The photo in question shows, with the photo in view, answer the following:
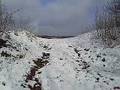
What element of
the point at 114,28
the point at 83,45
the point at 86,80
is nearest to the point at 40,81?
the point at 86,80

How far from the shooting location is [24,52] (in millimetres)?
12664

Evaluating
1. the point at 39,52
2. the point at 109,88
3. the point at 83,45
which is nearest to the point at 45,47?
the point at 39,52

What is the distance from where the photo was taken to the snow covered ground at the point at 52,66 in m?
10.4

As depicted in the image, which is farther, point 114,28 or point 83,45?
point 114,28

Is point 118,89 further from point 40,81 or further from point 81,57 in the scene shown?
point 81,57

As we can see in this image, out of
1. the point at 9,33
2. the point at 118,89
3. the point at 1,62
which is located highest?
the point at 9,33

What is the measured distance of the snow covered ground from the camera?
1041 centimetres

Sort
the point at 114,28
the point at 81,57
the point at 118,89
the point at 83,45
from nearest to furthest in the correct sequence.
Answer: the point at 118,89 → the point at 81,57 → the point at 83,45 → the point at 114,28

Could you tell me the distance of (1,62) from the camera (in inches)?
446

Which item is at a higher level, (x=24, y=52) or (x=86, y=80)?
(x=24, y=52)

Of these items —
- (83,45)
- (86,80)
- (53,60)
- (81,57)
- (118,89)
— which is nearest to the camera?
(118,89)

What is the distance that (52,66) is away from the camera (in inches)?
468

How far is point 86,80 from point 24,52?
3.10 meters

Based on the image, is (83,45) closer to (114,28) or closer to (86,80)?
(114,28)
